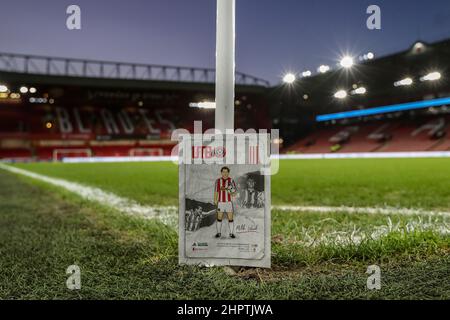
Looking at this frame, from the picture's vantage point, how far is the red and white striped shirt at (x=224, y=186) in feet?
6.64

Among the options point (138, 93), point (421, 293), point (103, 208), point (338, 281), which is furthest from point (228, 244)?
point (138, 93)

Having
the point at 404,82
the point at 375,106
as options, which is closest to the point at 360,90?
the point at 404,82

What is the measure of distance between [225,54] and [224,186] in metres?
0.68

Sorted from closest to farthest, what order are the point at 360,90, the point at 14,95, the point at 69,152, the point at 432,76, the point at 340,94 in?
1. the point at 432,76
2. the point at 340,94
3. the point at 360,90
4. the point at 14,95
5. the point at 69,152

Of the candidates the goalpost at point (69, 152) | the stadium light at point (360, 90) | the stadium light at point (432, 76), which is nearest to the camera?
the stadium light at point (432, 76)

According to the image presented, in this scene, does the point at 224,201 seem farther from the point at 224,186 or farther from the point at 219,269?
the point at 219,269

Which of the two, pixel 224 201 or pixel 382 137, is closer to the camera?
pixel 224 201

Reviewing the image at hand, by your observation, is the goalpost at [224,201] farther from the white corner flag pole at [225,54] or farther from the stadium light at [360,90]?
the stadium light at [360,90]

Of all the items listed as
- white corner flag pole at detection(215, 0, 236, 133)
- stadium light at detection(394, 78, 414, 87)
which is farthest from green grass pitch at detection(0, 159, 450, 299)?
stadium light at detection(394, 78, 414, 87)

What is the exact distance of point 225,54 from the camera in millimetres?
2193

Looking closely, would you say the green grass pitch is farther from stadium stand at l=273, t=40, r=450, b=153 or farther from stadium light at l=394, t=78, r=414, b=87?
stadium light at l=394, t=78, r=414, b=87

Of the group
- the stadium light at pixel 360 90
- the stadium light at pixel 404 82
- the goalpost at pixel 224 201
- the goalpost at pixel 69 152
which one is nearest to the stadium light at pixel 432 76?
the stadium light at pixel 404 82

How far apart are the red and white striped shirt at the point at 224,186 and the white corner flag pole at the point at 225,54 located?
0.32 meters
